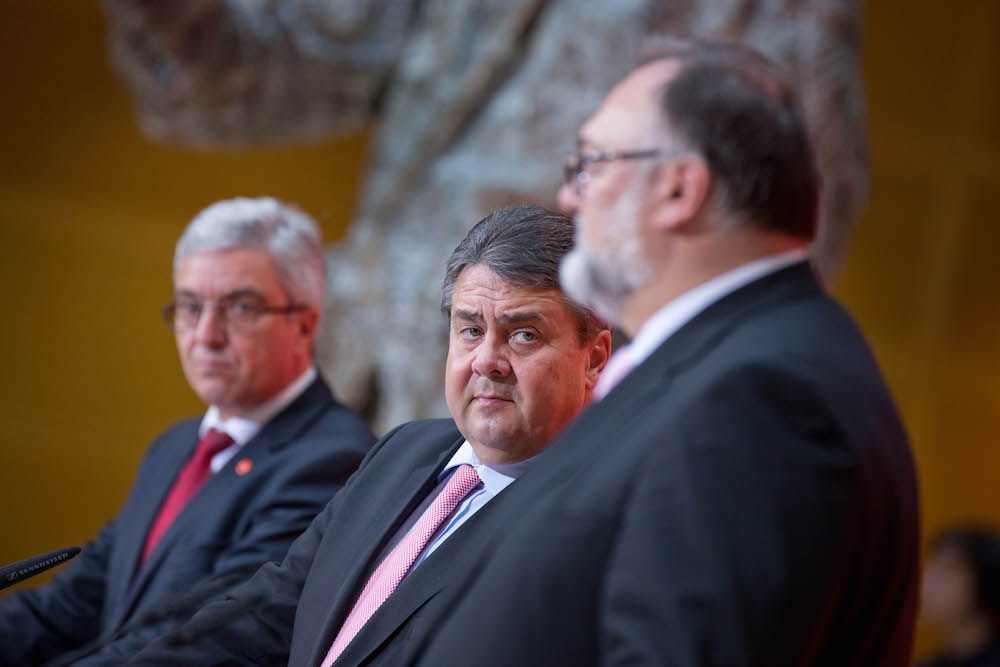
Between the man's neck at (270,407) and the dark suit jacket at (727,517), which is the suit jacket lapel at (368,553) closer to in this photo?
the dark suit jacket at (727,517)

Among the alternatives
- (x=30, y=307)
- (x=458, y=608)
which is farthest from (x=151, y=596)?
(x=30, y=307)

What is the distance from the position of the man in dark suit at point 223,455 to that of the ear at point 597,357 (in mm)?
490

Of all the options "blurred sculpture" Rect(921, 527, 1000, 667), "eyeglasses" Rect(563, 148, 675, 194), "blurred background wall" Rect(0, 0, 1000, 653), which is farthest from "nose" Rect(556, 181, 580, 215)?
"blurred background wall" Rect(0, 0, 1000, 653)

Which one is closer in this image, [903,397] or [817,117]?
[817,117]

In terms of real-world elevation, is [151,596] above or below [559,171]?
below

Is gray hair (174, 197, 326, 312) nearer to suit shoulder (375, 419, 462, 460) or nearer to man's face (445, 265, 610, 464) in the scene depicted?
suit shoulder (375, 419, 462, 460)

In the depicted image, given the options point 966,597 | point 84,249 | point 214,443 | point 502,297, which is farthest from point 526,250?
point 84,249

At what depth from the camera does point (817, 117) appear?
14.0 ft

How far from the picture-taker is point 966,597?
3.24 metres

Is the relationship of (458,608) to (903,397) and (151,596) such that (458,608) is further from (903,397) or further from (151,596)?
(903,397)

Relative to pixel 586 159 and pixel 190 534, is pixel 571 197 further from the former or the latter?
pixel 190 534

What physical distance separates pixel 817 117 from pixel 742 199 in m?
3.36

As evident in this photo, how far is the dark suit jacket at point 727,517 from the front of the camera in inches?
38.6

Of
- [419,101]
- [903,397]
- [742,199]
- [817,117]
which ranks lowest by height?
[903,397]
